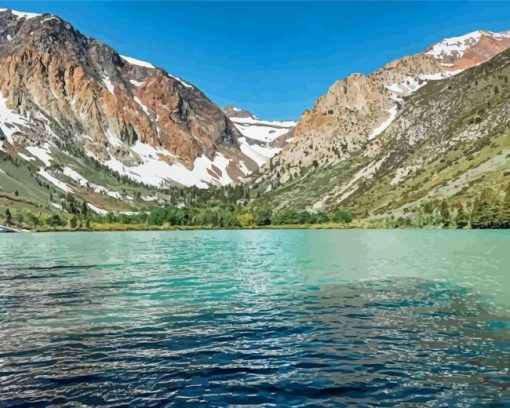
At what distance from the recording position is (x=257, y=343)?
87.8ft

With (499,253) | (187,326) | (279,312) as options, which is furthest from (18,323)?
(499,253)

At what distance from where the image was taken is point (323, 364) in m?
22.5

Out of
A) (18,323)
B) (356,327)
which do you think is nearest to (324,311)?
(356,327)

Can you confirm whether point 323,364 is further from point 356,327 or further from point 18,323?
point 18,323

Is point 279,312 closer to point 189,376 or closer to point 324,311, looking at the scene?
point 324,311

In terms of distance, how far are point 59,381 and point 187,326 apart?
1197cm

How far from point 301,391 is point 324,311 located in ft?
58.5

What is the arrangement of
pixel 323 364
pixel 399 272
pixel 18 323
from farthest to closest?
pixel 399 272, pixel 18 323, pixel 323 364

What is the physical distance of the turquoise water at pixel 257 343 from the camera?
18891 millimetres

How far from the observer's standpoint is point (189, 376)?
20.8 m

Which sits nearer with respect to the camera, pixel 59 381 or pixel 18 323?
pixel 59 381

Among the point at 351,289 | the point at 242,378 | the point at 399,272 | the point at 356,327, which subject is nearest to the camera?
the point at 242,378

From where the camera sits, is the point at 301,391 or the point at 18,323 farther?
the point at 18,323

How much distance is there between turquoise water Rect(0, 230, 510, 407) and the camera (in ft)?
62.0
